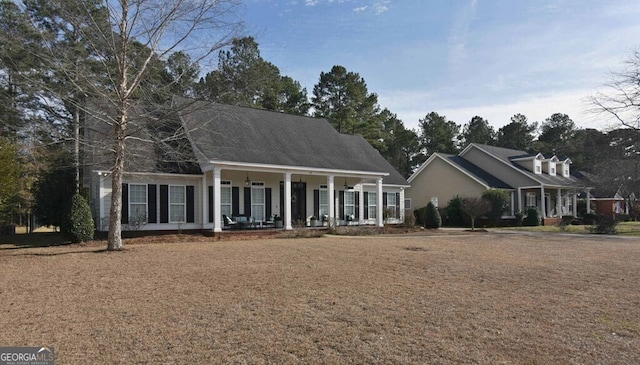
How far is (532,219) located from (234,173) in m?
21.9

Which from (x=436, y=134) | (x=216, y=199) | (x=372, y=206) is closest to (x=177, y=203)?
(x=216, y=199)

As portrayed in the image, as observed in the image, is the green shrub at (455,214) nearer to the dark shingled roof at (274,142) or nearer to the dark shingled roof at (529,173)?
the dark shingled roof at (274,142)

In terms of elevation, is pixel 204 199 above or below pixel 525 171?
below

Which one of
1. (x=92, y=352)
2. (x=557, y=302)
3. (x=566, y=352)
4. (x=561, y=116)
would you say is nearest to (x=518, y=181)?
(x=557, y=302)

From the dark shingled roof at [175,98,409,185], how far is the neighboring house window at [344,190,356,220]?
6.02 ft

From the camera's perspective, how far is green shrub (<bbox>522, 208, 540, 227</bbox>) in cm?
3170

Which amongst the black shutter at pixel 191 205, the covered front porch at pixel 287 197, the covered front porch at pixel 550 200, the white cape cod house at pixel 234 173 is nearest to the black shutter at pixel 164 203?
the white cape cod house at pixel 234 173

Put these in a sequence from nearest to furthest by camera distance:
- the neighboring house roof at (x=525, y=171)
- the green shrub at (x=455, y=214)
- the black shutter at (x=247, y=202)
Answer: the black shutter at (x=247, y=202), the green shrub at (x=455, y=214), the neighboring house roof at (x=525, y=171)

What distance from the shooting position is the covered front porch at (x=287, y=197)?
1942cm

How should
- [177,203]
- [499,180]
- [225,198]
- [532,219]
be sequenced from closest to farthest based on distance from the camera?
[177,203] < [225,198] < [532,219] < [499,180]

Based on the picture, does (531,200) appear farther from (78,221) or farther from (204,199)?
(78,221)

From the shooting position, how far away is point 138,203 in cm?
1822

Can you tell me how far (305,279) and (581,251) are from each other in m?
10.1

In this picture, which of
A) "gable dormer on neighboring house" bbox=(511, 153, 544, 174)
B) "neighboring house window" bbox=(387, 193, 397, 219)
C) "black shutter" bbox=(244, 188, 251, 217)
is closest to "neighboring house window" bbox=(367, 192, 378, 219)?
"neighboring house window" bbox=(387, 193, 397, 219)
